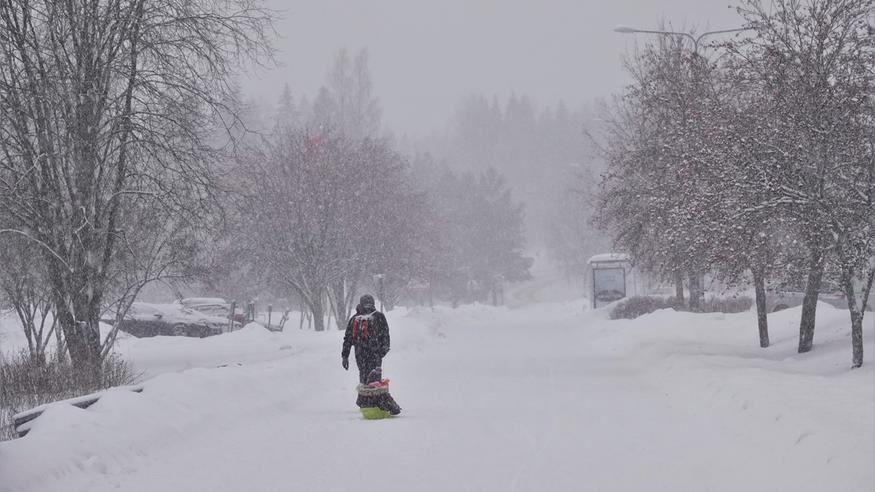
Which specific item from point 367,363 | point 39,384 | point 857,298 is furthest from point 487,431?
point 857,298

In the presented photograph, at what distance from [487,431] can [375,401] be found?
1946 mm

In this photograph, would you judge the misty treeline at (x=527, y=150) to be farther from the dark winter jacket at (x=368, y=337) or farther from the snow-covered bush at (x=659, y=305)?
the dark winter jacket at (x=368, y=337)

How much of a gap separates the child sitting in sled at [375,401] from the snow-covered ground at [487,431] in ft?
1.01

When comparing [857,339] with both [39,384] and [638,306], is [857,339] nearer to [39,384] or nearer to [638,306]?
[39,384]

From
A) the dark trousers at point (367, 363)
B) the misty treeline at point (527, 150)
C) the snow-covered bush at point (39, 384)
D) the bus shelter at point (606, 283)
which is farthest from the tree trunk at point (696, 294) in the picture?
the misty treeline at point (527, 150)

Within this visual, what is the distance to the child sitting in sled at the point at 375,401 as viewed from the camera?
12.0 meters

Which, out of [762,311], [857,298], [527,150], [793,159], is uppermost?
[527,150]

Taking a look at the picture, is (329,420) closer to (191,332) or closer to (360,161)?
(191,332)

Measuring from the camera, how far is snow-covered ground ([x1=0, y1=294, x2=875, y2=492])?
7.85 metres

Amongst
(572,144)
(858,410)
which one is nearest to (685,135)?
(858,410)

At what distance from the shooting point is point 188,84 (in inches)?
603

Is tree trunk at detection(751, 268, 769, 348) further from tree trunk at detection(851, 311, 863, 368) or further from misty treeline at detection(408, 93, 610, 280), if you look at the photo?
misty treeline at detection(408, 93, 610, 280)

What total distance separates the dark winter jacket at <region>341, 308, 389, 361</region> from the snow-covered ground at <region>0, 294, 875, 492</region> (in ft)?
2.99

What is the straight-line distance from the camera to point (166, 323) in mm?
34969
